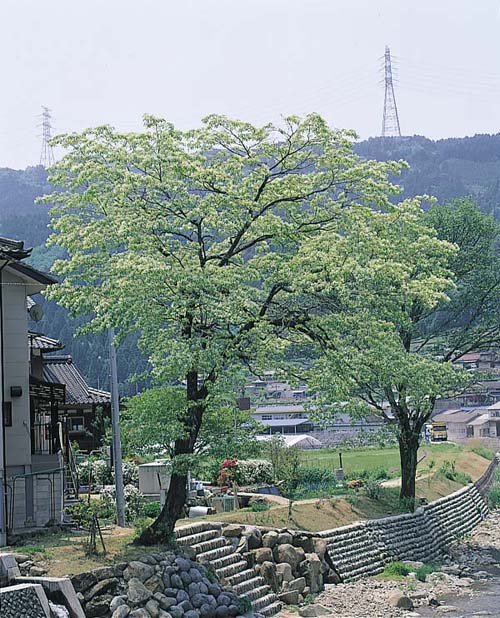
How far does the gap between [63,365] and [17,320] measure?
12.2 meters

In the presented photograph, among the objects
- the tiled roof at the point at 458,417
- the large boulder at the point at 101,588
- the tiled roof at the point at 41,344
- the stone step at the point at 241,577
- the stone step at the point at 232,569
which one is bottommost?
the stone step at the point at 241,577

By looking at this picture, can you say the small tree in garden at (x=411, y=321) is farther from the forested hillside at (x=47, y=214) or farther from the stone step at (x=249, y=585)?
the forested hillside at (x=47, y=214)

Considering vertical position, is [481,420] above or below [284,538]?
above

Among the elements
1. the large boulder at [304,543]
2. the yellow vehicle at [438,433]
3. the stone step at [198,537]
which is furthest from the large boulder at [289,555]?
the yellow vehicle at [438,433]

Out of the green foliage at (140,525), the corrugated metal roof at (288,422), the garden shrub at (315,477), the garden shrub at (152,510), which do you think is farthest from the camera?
the corrugated metal roof at (288,422)

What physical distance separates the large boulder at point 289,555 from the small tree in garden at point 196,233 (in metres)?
3.38

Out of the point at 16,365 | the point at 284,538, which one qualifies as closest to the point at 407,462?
the point at 284,538

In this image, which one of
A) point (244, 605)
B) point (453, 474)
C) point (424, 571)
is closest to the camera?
point (244, 605)

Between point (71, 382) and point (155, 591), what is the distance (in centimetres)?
1606

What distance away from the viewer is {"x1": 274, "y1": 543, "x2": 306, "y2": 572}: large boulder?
852 inches

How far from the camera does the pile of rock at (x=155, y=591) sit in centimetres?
1627

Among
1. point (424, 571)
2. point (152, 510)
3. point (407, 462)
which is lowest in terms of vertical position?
point (424, 571)

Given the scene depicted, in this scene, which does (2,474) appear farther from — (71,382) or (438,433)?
(438,433)

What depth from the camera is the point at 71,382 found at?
32562mm
